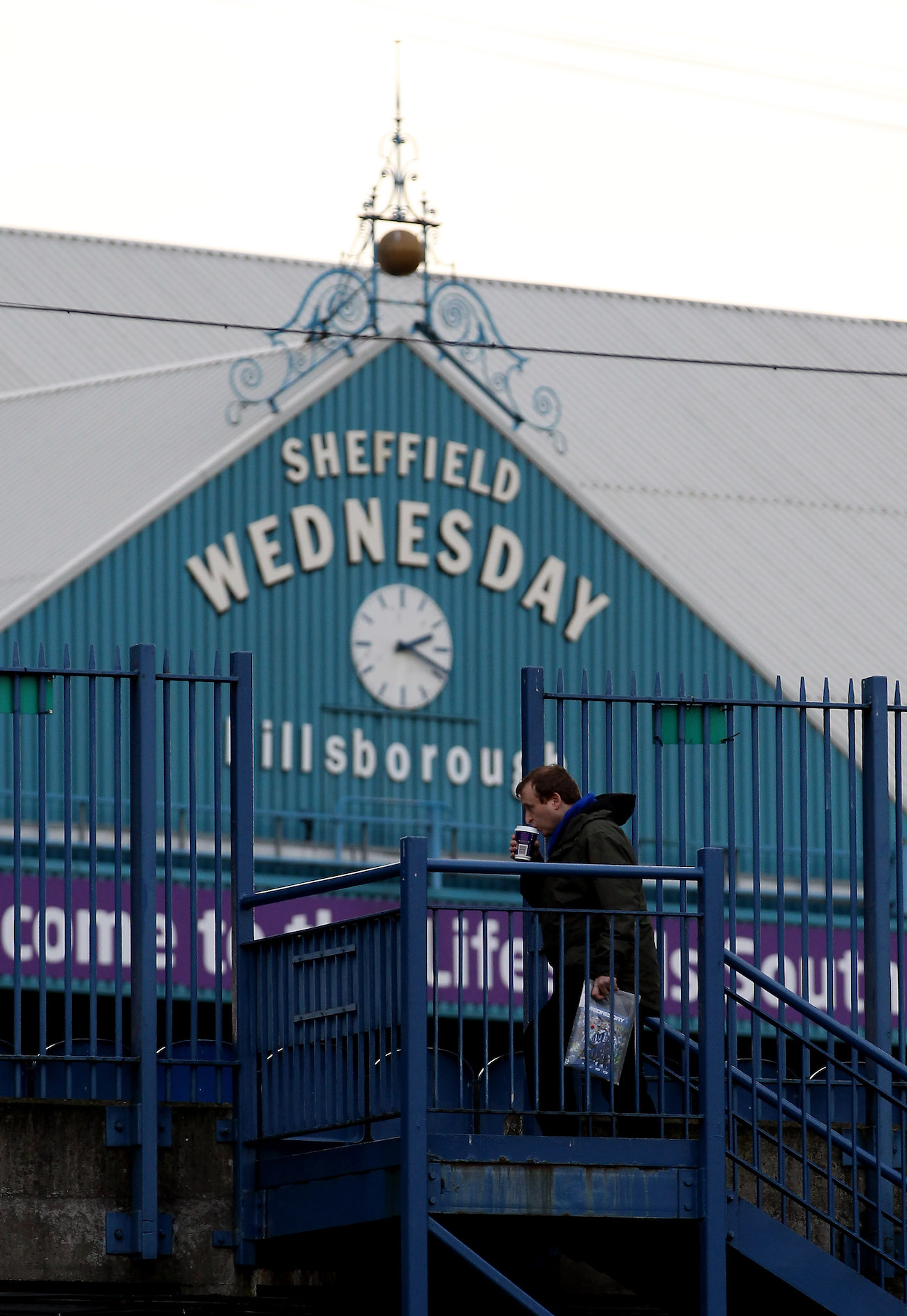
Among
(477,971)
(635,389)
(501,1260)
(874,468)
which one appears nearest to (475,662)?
(477,971)

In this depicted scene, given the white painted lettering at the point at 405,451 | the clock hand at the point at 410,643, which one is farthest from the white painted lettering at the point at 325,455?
the clock hand at the point at 410,643

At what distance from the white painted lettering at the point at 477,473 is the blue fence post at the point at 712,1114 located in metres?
21.4

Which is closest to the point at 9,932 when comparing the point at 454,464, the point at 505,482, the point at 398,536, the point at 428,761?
the point at 428,761

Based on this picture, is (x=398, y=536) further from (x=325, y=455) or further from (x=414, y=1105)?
(x=414, y=1105)

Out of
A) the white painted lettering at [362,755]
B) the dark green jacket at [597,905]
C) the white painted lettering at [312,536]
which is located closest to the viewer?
the dark green jacket at [597,905]

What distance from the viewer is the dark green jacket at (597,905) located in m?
8.77

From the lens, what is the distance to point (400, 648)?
96.3 ft

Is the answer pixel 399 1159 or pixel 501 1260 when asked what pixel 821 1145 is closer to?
pixel 501 1260

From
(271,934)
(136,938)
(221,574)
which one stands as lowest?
(271,934)

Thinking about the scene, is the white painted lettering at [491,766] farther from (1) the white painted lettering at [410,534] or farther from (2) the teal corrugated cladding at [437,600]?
(1) the white painted lettering at [410,534]

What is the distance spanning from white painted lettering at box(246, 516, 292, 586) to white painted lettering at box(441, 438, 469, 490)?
2.28 meters

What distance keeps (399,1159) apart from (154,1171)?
119cm

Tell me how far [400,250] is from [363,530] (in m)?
3.63

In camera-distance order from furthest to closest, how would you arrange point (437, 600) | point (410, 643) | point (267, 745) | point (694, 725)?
point (437, 600)
point (410, 643)
point (267, 745)
point (694, 725)
